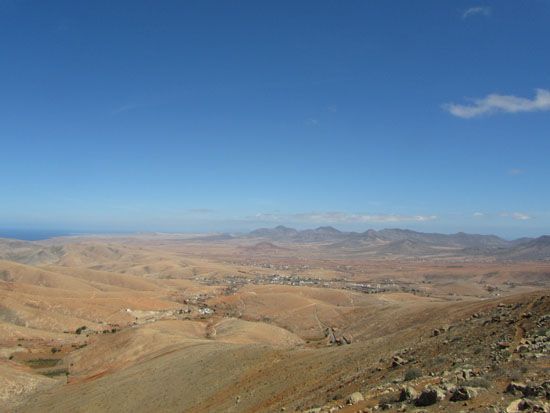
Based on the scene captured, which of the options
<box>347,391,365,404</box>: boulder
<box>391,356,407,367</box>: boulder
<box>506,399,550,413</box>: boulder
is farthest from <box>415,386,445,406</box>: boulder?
<box>391,356,407,367</box>: boulder

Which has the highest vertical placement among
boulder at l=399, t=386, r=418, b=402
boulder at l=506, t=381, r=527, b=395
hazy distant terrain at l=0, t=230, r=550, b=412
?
boulder at l=506, t=381, r=527, b=395

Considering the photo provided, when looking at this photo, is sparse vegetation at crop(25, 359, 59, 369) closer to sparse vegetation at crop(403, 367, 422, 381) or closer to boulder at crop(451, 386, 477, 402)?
sparse vegetation at crop(403, 367, 422, 381)

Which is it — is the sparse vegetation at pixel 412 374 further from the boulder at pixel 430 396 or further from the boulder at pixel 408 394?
the boulder at pixel 430 396

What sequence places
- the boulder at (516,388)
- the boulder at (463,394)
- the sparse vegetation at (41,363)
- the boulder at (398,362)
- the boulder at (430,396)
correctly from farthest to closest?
the sparse vegetation at (41,363)
the boulder at (398,362)
the boulder at (430,396)
the boulder at (463,394)
the boulder at (516,388)

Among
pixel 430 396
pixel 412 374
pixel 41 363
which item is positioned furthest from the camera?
pixel 41 363

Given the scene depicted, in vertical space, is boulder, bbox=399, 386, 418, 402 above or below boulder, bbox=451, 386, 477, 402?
below

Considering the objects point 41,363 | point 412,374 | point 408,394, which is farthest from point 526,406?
point 41,363

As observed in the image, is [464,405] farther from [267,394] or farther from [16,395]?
[16,395]

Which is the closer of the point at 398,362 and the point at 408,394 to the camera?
the point at 408,394

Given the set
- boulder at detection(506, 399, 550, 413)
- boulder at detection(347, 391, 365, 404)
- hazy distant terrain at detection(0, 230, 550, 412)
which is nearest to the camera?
boulder at detection(506, 399, 550, 413)

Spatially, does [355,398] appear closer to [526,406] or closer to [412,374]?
[412,374]

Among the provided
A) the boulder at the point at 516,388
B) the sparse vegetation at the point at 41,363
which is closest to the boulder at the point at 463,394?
the boulder at the point at 516,388
